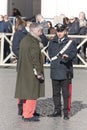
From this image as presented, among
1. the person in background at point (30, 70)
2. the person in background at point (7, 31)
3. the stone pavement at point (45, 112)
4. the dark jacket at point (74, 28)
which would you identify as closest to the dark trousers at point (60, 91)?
the stone pavement at point (45, 112)

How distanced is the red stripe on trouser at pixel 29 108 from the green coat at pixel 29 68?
122mm

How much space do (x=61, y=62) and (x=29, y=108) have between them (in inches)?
39.2

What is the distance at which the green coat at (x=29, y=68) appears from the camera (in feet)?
32.7

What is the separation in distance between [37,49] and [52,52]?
63 centimetres

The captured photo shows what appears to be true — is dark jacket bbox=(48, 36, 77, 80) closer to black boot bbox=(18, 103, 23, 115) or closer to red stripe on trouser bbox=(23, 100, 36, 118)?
red stripe on trouser bbox=(23, 100, 36, 118)

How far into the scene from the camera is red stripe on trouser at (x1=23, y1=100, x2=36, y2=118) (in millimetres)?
10125

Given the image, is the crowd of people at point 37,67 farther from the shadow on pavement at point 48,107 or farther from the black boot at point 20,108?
the shadow on pavement at point 48,107

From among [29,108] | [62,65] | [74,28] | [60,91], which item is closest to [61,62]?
[62,65]

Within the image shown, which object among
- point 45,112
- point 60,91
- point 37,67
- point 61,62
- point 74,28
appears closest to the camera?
point 37,67

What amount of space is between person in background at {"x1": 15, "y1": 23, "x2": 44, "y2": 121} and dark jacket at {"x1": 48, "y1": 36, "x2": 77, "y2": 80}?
0.41m

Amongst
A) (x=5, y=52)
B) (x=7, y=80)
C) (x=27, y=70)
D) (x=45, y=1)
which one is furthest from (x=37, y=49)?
(x=45, y=1)

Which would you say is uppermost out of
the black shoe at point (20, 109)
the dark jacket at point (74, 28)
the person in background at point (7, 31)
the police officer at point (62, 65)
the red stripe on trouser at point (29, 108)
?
the police officer at point (62, 65)

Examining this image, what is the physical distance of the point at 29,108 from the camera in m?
10.2

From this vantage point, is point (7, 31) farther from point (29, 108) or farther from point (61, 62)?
point (29, 108)
